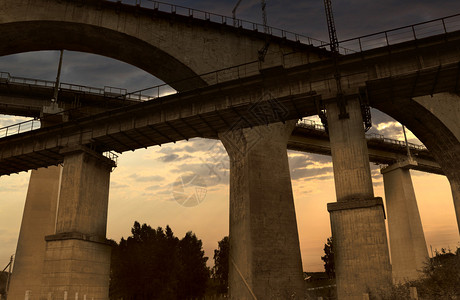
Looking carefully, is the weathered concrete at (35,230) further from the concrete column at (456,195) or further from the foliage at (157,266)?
the concrete column at (456,195)

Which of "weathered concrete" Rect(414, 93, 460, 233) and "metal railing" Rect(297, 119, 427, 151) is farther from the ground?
"metal railing" Rect(297, 119, 427, 151)

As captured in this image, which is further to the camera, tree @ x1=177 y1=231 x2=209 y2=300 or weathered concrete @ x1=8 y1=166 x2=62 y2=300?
tree @ x1=177 y1=231 x2=209 y2=300

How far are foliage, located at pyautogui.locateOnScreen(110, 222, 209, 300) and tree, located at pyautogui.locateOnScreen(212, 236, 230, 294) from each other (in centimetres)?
644

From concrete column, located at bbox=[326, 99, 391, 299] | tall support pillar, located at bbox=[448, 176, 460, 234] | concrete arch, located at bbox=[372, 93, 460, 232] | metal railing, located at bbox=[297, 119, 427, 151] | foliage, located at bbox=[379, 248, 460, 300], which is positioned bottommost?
foliage, located at bbox=[379, 248, 460, 300]

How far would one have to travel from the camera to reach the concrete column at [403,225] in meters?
50.0

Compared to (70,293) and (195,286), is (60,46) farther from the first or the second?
(195,286)

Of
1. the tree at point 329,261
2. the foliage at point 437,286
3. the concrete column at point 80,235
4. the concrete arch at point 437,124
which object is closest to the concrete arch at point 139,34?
the concrete column at point 80,235

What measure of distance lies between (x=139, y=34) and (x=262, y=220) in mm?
18838

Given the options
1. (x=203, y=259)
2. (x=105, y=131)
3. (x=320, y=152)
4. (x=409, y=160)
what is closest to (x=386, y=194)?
(x=409, y=160)

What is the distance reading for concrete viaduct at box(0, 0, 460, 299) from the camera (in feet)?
65.0

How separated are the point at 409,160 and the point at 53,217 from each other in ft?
156

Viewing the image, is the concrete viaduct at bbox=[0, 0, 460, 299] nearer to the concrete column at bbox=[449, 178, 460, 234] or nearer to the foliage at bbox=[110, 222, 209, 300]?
the concrete column at bbox=[449, 178, 460, 234]

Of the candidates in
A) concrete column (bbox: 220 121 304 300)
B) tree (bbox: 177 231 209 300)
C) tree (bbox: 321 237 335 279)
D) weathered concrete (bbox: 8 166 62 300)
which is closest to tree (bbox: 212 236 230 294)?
tree (bbox: 177 231 209 300)

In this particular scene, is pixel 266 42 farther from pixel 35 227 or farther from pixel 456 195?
pixel 35 227
